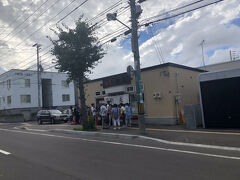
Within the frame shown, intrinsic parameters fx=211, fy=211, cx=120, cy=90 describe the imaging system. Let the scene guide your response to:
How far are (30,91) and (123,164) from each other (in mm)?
37386

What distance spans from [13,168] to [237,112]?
35.4 ft

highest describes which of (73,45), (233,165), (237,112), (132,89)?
(73,45)

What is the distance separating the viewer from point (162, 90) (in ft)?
49.9

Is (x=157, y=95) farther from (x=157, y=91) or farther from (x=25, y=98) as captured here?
(x=25, y=98)

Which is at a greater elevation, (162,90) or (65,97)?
(65,97)

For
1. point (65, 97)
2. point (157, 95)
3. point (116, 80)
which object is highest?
point (65, 97)

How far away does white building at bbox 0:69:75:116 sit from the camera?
37812 millimetres

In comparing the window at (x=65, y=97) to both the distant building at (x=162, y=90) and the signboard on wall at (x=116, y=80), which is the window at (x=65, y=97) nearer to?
the signboard on wall at (x=116, y=80)

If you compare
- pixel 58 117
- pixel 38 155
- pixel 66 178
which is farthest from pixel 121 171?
pixel 58 117

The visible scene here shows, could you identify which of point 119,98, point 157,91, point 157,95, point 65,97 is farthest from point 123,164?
point 65,97

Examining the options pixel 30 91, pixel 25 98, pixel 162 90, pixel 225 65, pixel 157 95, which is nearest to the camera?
pixel 162 90

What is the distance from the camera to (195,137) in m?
9.53

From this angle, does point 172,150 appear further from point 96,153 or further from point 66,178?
point 66,178

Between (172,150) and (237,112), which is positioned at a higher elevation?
(237,112)
